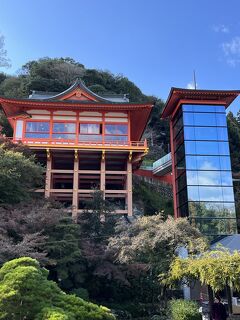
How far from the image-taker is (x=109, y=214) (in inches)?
843

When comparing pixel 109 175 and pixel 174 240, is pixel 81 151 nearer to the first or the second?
pixel 109 175

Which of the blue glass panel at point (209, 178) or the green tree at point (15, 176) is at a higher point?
the blue glass panel at point (209, 178)

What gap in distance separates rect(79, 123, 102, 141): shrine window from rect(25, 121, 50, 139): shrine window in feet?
8.39

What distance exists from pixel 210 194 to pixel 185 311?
14.6 metres

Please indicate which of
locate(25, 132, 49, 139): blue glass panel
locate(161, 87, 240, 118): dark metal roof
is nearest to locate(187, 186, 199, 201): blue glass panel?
locate(161, 87, 240, 118): dark metal roof

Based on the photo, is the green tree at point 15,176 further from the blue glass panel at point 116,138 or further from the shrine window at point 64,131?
the blue glass panel at point 116,138

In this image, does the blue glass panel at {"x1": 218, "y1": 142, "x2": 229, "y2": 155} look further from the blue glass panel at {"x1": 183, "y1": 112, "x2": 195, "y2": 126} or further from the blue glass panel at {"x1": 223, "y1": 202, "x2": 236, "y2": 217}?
the blue glass panel at {"x1": 223, "y1": 202, "x2": 236, "y2": 217}

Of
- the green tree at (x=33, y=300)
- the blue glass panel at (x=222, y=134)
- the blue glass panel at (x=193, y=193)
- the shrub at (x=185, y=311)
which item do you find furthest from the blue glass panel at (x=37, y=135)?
the green tree at (x=33, y=300)

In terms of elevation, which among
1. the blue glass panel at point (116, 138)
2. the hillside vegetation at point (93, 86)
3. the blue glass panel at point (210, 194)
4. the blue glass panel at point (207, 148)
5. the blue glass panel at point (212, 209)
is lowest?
the blue glass panel at point (212, 209)

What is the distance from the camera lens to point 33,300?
27.3 ft

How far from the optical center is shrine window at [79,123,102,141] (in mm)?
27766

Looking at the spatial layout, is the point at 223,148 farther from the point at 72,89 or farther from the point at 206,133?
the point at 72,89

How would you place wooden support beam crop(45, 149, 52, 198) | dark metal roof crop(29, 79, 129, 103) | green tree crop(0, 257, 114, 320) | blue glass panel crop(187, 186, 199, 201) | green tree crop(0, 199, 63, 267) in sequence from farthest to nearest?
dark metal roof crop(29, 79, 129, 103)
blue glass panel crop(187, 186, 199, 201)
wooden support beam crop(45, 149, 52, 198)
green tree crop(0, 199, 63, 267)
green tree crop(0, 257, 114, 320)

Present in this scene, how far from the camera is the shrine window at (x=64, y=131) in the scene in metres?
27.6
